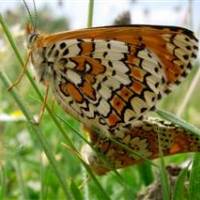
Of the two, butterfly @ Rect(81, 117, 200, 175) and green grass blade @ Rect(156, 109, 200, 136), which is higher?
green grass blade @ Rect(156, 109, 200, 136)

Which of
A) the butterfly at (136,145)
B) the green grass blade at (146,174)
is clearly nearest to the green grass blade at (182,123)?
the butterfly at (136,145)

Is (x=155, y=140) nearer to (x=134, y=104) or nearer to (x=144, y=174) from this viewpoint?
(x=134, y=104)

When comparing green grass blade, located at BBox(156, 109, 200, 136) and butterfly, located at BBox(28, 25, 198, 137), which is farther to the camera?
butterfly, located at BBox(28, 25, 198, 137)

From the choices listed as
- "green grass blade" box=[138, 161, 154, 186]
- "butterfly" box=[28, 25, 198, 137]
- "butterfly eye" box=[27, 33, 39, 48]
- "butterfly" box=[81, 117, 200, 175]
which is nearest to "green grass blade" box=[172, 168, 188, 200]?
"butterfly" box=[81, 117, 200, 175]

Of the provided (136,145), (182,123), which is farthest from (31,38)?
(182,123)

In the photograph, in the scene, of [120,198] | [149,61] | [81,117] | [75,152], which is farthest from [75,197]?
[120,198]

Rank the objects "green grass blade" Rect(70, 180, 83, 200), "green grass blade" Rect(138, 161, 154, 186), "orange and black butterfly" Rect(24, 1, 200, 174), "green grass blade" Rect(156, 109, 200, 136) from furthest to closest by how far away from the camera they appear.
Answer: "green grass blade" Rect(138, 161, 154, 186), "orange and black butterfly" Rect(24, 1, 200, 174), "green grass blade" Rect(70, 180, 83, 200), "green grass blade" Rect(156, 109, 200, 136)

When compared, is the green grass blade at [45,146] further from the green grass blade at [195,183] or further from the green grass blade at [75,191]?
the green grass blade at [195,183]

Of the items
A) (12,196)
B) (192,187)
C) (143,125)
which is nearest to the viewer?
(192,187)

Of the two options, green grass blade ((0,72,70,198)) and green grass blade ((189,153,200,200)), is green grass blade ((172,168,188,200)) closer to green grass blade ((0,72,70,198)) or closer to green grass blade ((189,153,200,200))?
green grass blade ((189,153,200,200))
